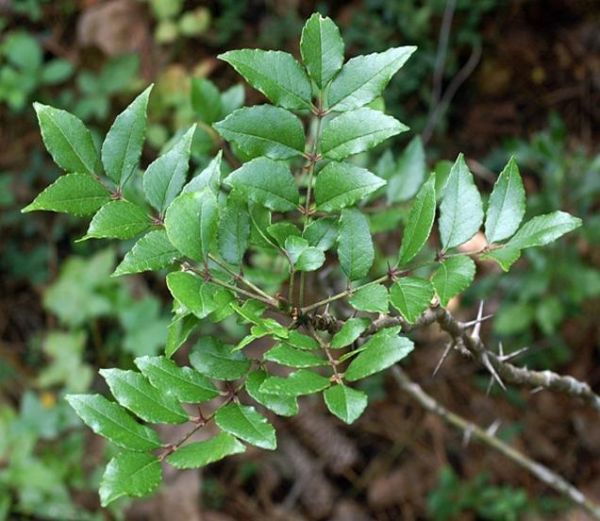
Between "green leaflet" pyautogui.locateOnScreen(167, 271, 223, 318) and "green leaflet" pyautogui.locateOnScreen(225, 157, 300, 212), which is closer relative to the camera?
"green leaflet" pyautogui.locateOnScreen(167, 271, 223, 318)

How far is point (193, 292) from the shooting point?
40.9 inches

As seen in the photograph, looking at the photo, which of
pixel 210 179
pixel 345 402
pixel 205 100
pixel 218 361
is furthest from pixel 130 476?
pixel 205 100

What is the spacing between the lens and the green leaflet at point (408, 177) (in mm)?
1612

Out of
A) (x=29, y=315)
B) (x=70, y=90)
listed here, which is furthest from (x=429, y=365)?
(x=70, y=90)

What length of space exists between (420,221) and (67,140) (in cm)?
50

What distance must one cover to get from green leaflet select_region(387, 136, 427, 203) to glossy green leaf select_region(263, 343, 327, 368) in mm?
635

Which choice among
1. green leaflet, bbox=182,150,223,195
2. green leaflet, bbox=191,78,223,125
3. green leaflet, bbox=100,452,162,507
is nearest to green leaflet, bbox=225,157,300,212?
green leaflet, bbox=182,150,223,195

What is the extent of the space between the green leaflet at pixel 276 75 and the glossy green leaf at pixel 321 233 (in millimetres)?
166

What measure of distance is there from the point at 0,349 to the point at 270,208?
277 centimetres

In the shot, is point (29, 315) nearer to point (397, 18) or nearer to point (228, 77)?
point (228, 77)

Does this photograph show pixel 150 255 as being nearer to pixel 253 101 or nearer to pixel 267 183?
pixel 267 183

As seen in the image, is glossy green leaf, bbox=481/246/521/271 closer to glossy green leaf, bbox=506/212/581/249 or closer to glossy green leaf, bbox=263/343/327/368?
glossy green leaf, bbox=506/212/581/249

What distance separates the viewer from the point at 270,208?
1.15 metres

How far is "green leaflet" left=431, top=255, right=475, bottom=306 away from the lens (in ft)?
3.51
